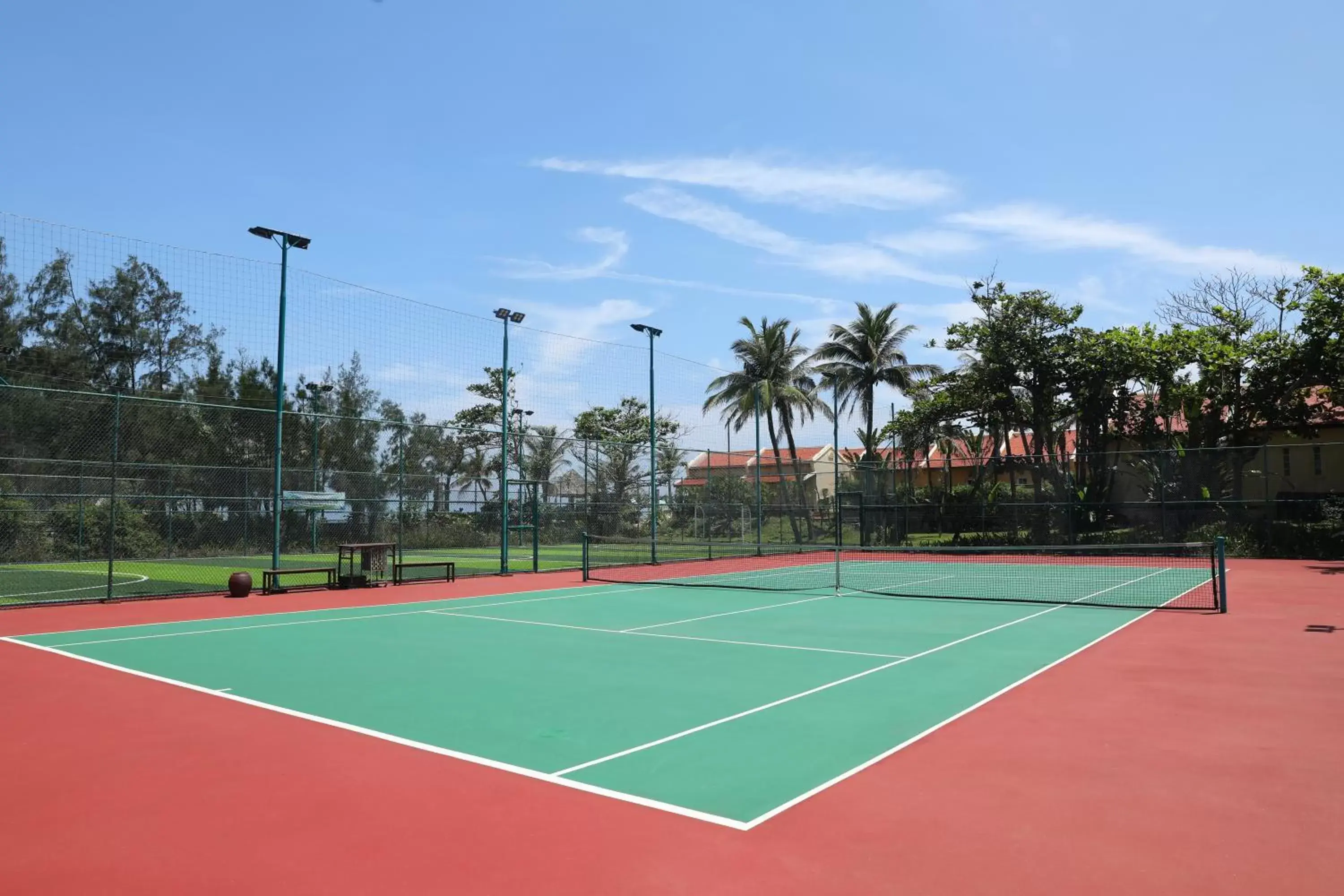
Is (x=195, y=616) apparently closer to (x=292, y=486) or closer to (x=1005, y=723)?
(x=1005, y=723)

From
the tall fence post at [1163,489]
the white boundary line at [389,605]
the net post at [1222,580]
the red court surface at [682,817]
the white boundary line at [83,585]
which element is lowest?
the white boundary line at [389,605]

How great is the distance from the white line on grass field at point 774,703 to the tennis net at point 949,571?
3.51 meters

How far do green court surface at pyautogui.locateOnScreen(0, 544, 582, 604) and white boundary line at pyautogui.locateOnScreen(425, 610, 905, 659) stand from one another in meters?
6.53

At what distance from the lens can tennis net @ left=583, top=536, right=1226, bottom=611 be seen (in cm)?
1559

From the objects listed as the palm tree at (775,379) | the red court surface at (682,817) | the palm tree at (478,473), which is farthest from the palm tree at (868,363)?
the red court surface at (682,817)

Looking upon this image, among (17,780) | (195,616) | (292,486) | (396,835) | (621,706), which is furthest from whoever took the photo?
(292,486)

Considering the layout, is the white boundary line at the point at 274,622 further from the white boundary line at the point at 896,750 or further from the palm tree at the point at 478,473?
the palm tree at the point at 478,473

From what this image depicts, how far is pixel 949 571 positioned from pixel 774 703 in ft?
53.9

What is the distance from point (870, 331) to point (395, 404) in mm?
20942

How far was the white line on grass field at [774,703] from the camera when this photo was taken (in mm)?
5543

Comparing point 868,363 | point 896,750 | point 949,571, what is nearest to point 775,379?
point 868,363

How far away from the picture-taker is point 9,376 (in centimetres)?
3262

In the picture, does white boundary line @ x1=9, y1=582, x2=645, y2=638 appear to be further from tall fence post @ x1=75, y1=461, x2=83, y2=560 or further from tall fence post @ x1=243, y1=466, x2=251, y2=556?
tall fence post @ x1=243, y1=466, x2=251, y2=556

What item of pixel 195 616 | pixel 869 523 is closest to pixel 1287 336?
pixel 869 523
